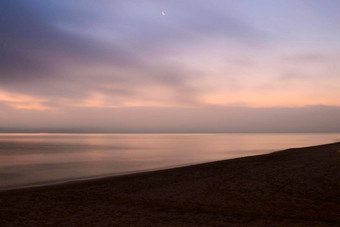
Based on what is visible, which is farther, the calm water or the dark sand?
the calm water

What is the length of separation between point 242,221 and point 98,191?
29.9ft

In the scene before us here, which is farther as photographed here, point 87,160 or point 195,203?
point 87,160

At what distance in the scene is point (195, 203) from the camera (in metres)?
12.5

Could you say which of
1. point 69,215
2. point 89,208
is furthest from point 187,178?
point 69,215

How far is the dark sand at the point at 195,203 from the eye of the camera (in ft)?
32.5

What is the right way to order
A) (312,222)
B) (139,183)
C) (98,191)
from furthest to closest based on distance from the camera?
(139,183) → (98,191) → (312,222)

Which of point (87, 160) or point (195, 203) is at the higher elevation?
point (87, 160)

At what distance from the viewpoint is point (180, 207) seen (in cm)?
1181

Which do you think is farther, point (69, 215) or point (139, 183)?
point (139, 183)

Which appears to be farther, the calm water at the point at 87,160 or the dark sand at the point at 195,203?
the calm water at the point at 87,160

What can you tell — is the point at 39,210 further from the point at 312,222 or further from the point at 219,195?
the point at 312,222

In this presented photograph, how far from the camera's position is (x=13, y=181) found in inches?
982

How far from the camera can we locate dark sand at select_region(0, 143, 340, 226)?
390 inches

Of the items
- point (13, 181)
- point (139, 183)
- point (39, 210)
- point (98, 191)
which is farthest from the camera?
point (13, 181)
